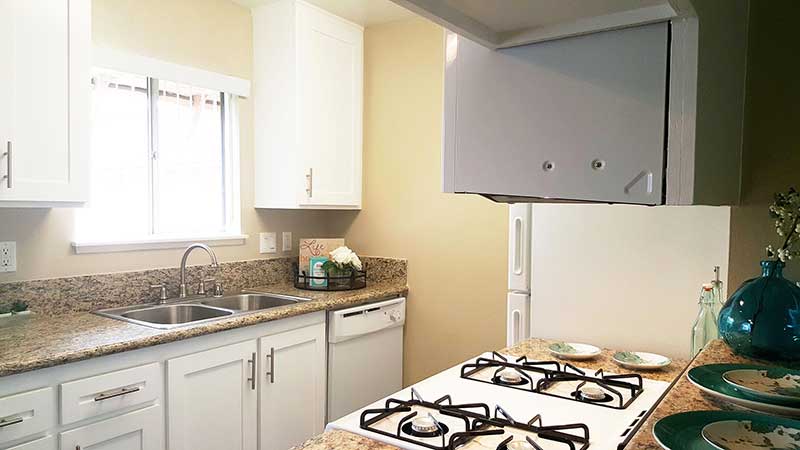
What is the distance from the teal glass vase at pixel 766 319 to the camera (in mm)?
1209

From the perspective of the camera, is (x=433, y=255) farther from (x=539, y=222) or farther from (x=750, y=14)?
(x=750, y=14)

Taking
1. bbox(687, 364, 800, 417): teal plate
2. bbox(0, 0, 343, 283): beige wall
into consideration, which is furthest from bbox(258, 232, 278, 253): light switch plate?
bbox(687, 364, 800, 417): teal plate

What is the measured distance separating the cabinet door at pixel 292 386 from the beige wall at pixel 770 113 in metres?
1.87

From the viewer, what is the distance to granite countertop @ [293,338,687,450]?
1.17 m

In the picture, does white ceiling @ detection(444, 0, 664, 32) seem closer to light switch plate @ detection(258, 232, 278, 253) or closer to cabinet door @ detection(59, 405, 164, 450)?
cabinet door @ detection(59, 405, 164, 450)

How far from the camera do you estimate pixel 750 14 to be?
167cm

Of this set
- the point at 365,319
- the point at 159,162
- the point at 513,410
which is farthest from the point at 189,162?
the point at 513,410

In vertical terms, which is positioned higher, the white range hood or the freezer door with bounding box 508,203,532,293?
the white range hood

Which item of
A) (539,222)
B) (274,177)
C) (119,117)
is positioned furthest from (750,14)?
(119,117)

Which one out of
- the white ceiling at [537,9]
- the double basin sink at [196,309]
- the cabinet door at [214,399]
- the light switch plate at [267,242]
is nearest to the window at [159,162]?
the light switch plate at [267,242]

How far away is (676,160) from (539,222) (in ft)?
3.87

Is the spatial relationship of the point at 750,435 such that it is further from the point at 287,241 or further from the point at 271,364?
the point at 287,241

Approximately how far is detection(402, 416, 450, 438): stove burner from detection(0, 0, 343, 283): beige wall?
188cm

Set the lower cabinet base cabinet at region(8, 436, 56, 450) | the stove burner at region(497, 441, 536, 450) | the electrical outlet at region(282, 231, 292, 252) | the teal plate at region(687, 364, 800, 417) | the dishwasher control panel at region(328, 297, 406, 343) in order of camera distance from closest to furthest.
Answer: the teal plate at region(687, 364, 800, 417) → the stove burner at region(497, 441, 536, 450) → the lower cabinet base cabinet at region(8, 436, 56, 450) → the dishwasher control panel at region(328, 297, 406, 343) → the electrical outlet at region(282, 231, 292, 252)
